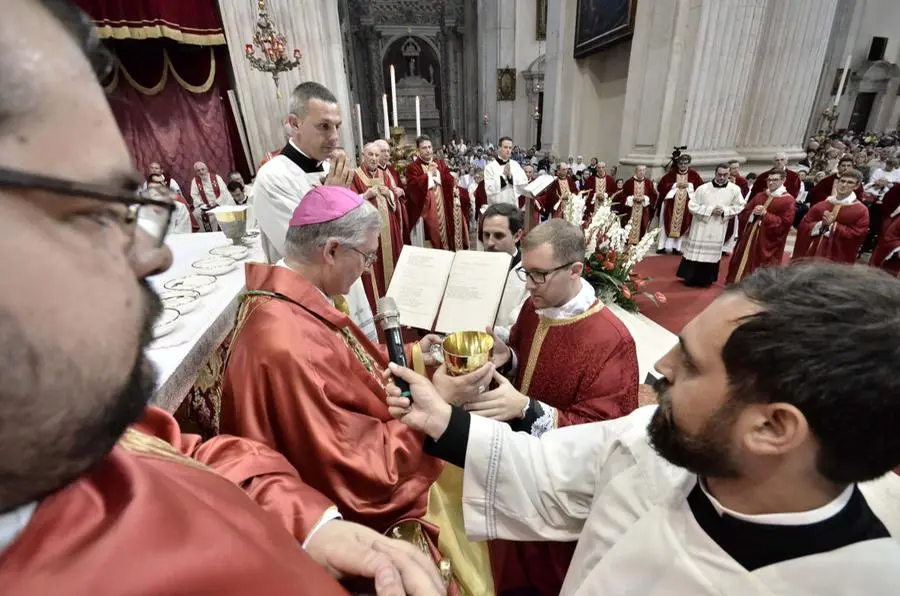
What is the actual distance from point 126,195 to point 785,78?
11.1m

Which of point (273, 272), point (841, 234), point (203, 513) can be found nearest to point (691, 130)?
point (841, 234)

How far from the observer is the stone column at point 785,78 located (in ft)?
25.5

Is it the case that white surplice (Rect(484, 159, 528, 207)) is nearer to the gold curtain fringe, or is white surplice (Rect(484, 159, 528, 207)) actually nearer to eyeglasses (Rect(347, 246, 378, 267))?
the gold curtain fringe

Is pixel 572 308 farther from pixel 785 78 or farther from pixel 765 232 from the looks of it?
pixel 785 78

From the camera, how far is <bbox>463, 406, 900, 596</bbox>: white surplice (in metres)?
0.81

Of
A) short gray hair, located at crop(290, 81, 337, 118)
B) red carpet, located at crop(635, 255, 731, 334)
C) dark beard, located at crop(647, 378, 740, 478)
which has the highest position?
short gray hair, located at crop(290, 81, 337, 118)

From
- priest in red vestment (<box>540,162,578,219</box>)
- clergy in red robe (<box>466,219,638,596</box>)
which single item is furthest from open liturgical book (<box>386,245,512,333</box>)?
priest in red vestment (<box>540,162,578,219</box>)

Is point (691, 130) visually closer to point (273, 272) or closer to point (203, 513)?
point (273, 272)

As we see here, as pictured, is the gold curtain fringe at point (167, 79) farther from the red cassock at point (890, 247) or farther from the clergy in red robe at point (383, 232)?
the red cassock at point (890, 247)

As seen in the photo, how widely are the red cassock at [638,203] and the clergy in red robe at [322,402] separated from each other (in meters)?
7.45

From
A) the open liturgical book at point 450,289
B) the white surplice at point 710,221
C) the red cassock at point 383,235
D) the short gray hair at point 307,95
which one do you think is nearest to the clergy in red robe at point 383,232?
the red cassock at point 383,235

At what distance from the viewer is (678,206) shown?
25.1 ft

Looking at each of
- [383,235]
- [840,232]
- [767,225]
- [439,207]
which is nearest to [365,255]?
[383,235]

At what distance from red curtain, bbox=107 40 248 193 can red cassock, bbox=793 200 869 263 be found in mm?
9355
